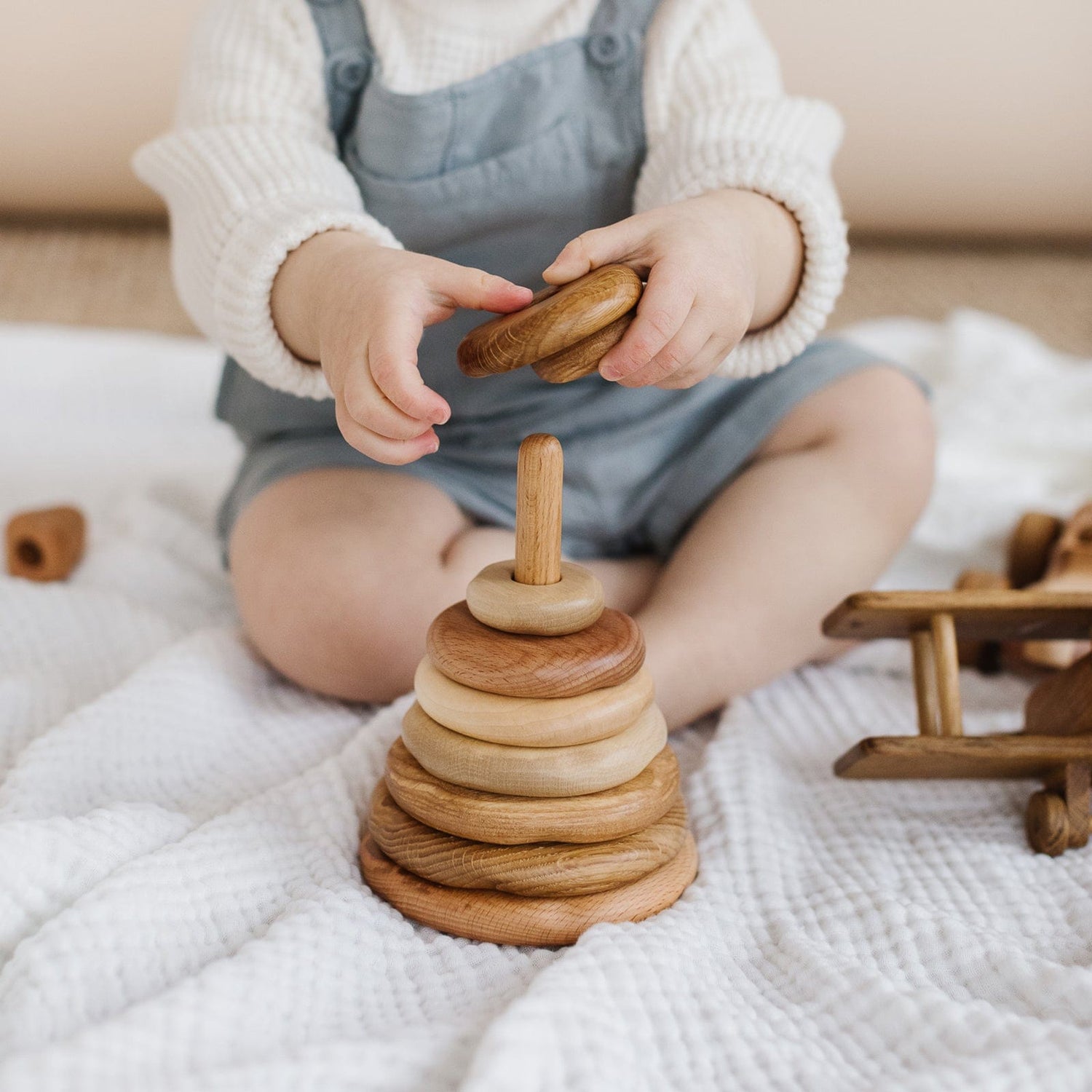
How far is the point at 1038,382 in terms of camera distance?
1.01 meters

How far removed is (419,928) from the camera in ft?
1.35

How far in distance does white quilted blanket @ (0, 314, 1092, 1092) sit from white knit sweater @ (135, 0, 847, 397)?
19 centimetres

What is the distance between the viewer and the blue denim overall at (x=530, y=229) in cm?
69

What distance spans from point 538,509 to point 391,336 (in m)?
0.09

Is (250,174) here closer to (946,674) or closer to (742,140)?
(742,140)

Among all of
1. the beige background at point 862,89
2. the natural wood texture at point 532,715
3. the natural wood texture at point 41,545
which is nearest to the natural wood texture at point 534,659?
the natural wood texture at point 532,715

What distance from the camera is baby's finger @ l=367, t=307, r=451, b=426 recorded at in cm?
41

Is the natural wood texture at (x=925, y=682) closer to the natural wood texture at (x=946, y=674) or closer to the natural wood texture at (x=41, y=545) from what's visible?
the natural wood texture at (x=946, y=674)

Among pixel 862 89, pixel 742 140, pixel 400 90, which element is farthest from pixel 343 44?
pixel 862 89

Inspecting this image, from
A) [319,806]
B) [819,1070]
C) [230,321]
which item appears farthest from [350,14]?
[819,1070]

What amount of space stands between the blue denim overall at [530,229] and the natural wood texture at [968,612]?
198 mm

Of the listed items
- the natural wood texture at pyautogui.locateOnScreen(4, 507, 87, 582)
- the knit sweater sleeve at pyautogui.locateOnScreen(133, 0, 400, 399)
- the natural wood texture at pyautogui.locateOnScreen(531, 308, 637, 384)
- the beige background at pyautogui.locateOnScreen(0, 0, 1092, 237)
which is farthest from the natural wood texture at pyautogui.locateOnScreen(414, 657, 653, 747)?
the beige background at pyautogui.locateOnScreen(0, 0, 1092, 237)

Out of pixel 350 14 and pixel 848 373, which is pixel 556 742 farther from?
pixel 350 14

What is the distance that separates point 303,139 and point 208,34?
0.33 ft
